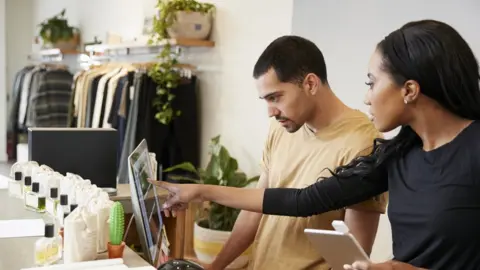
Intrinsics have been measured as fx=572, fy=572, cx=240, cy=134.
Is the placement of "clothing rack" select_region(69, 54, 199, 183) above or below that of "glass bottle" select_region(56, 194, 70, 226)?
below

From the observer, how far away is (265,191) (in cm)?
168

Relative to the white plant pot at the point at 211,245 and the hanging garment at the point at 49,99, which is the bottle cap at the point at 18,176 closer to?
the white plant pot at the point at 211,245

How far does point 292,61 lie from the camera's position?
1.74m

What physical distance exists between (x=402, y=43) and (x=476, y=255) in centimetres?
47

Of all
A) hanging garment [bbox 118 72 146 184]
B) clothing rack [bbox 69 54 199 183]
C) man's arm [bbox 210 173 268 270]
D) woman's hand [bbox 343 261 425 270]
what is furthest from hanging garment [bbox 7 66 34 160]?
woman's hand [bbox 343 261 425 270]

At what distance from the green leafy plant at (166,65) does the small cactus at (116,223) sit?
2.84 m

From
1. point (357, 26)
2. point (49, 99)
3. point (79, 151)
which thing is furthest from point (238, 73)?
point (49, 99)

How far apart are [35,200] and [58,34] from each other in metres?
5.63

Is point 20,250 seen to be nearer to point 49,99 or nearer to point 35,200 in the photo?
point 35,200

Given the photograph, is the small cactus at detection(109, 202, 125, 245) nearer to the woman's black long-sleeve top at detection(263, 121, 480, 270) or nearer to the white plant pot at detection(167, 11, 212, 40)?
the woman's black long-sleeve top at detection(263, 121, 480, 270)

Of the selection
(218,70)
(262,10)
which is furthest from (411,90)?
(218,70)

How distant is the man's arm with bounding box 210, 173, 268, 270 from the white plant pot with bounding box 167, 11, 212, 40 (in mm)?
2673

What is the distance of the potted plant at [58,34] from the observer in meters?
7.41

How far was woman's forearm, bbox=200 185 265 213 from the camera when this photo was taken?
1.69 meters
